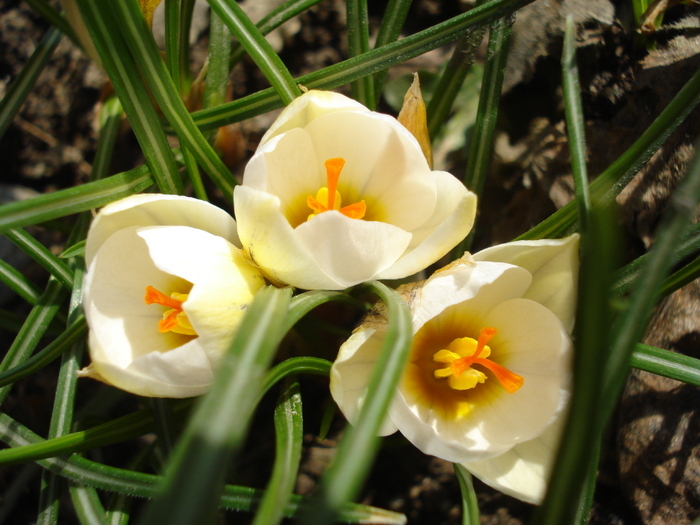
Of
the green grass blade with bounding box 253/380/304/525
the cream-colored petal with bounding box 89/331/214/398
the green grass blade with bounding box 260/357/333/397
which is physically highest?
the cream-colored petal with bounding box 89/331/214/398

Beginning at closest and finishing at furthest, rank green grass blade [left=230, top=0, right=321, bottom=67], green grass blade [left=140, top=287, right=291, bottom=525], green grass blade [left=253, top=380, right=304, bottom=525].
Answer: green grass blade [left=140, top=287, right=291, bottom=525] < green grass blade [left=253, top=380, right=304, bottom=525] < green grass blade [left=230, top=0, right=321, bottom=67]

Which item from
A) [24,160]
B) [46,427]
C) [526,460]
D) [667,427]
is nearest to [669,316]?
[667,427]

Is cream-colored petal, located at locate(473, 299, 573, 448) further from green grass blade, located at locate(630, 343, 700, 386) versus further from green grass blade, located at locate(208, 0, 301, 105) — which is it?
green grass blade, located at locate(208, 0, 301, 105)

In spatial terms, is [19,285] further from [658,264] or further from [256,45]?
[658,264]

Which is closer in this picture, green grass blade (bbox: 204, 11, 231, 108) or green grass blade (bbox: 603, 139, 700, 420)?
green grass blade (bbox: 603, 139, 700, 420)

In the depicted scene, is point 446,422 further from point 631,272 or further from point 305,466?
point 305,466

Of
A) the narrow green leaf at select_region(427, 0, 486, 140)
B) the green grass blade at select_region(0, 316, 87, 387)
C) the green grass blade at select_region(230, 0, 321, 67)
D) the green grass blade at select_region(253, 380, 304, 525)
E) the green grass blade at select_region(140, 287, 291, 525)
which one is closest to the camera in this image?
the green grass blade at select_region(140, 287, 291, 525)

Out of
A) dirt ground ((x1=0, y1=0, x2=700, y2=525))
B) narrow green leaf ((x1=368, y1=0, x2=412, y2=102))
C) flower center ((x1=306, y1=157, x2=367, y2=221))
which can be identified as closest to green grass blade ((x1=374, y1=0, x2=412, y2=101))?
narrow green leaf ((x1=368, y1=0, x2=412, y2=102))
